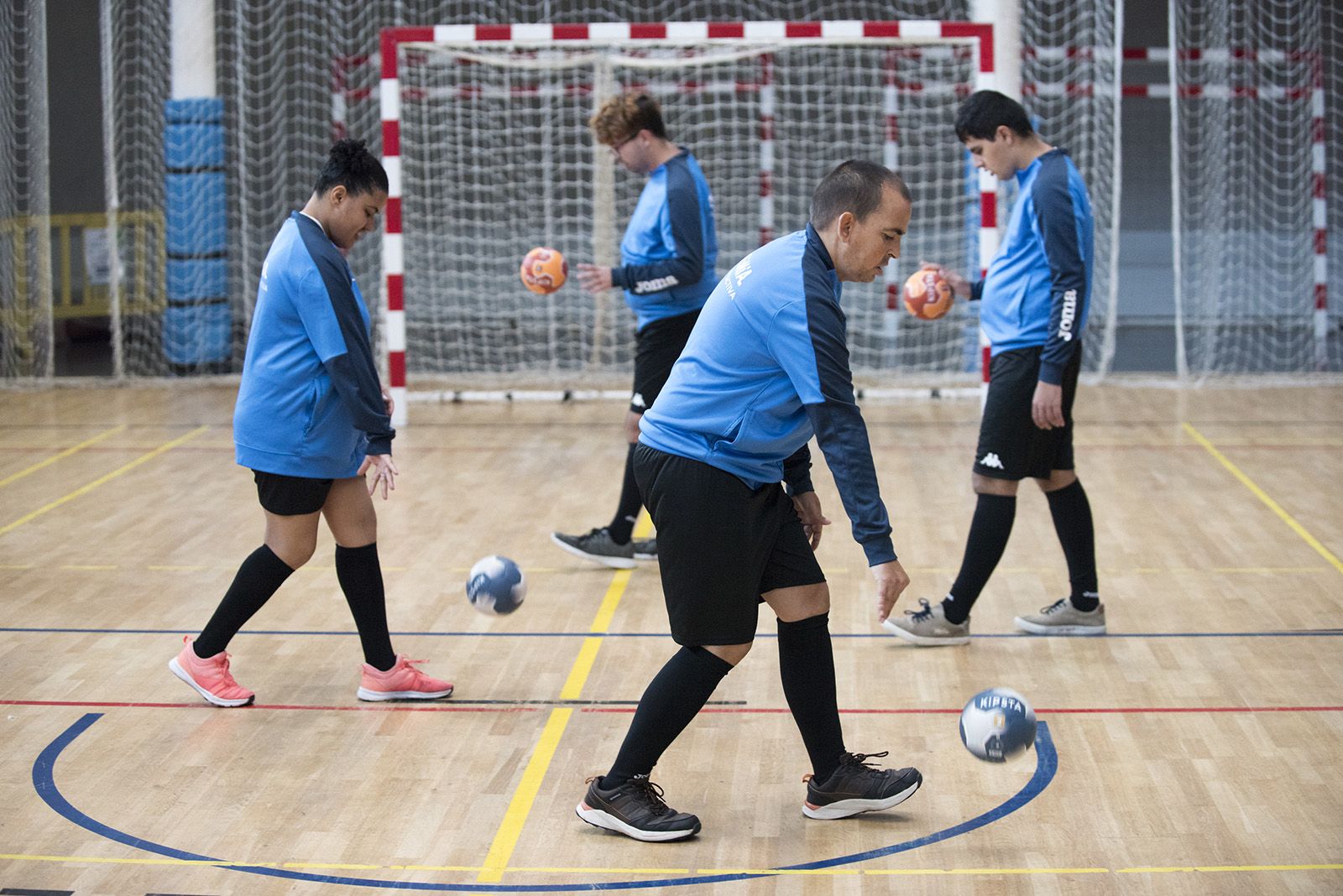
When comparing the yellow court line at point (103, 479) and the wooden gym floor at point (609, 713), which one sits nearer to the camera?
the wooden gym floor at point (609, 713)

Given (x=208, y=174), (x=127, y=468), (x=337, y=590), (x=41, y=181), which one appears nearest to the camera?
(x=337, y=590)

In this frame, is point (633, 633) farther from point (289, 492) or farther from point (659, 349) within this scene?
point (289, 492)

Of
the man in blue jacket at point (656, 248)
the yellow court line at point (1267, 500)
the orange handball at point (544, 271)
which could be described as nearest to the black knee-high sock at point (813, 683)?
the man in blue jacket at point (656, 248)

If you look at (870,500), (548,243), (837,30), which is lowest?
(870,500)

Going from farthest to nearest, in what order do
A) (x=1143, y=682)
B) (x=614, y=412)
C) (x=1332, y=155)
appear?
(x=1332, y=155) < (x=614, y=412) < (x=1143, y=682)

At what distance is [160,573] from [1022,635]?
11.2 ft

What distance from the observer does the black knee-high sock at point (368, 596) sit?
4.37m

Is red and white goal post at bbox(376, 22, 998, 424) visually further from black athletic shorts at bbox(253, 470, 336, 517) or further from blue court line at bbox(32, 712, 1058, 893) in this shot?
blue court line at bbox(32, 712, 1058, 893)

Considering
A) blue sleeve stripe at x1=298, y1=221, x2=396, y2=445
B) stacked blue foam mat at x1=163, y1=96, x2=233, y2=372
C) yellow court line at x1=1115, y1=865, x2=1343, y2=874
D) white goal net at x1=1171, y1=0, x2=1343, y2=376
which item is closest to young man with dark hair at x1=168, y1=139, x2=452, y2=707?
blue sleeve stripe at x1=298, y1=221, x2=396, y2=445

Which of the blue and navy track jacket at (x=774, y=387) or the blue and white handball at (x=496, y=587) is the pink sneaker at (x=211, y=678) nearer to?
the blue and white handball at (x=496, y=587)

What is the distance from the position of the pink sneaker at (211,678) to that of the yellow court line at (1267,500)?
4274mm

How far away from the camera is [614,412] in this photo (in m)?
9.95

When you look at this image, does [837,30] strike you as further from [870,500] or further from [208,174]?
[870,500]

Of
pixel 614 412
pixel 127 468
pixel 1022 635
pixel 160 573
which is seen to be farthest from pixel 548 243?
pixel 1022 635
